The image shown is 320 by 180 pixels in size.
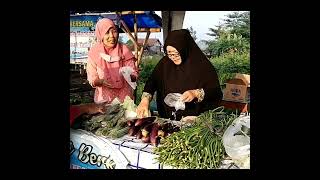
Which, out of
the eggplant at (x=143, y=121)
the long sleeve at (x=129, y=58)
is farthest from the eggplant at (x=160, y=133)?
the long sleeve at (x=129, y=58)

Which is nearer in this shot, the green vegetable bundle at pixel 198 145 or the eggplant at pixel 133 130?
the green vegetable bundle at pixel 198 145

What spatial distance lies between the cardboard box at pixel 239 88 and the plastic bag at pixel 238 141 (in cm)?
15

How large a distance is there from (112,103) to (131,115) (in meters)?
0.18

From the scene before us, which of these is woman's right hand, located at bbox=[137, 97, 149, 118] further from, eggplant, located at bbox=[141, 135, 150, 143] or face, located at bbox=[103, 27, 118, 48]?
face, located at bbox=[103, 27, 118, 48]

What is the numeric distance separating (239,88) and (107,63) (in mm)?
1049

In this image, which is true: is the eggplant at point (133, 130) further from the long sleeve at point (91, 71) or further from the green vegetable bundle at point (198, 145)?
the long sleeve at point (91, 71)

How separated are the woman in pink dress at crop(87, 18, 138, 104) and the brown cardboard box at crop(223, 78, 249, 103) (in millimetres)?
745

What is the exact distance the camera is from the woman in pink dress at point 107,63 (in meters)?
4.40

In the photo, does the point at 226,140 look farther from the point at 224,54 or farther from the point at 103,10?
the point at 103,10

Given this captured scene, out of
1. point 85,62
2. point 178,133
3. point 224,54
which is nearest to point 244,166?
point 178,133

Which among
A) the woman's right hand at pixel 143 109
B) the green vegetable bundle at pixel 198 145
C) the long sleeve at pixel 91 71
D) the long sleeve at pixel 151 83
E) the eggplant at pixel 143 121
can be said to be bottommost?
the green vegetable bundle at pixel 198 145

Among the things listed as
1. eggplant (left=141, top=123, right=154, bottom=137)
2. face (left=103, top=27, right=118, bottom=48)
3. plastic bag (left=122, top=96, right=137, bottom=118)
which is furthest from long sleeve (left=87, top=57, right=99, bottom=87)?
eggplant (left=141, top=123, right=154, bottom=137)

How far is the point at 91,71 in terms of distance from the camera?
174 inches

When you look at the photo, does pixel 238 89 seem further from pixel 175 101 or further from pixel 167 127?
pixel 167 127
